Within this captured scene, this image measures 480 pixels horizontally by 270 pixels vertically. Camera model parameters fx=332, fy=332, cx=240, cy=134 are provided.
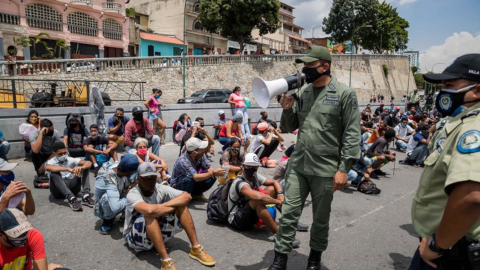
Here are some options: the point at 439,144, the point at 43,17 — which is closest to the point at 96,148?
the point at 439,144

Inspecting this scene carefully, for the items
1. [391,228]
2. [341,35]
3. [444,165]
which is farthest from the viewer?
[341,35]

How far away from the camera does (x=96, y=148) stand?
7.02 metres

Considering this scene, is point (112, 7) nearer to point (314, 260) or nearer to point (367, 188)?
point (367, 188)

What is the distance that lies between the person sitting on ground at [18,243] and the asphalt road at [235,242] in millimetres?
985

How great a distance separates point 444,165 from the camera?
69.7 inches

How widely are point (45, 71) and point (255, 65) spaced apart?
2162 cm

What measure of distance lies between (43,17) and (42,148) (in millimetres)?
26033

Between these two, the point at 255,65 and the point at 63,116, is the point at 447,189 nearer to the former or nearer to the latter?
the point at 63,116

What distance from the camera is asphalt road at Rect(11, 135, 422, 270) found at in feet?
12.5

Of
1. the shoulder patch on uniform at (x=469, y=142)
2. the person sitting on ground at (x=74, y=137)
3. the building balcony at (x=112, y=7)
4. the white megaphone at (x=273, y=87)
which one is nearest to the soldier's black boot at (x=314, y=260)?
the white megaphone at (x=273, y=87)

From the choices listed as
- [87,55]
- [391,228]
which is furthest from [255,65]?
[391,228]

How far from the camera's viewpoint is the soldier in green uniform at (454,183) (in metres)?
1.56

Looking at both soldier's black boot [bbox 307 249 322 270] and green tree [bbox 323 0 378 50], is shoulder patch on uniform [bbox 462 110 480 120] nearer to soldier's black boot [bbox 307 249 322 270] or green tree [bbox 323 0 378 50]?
soldier's black boot [bbox 307 249 322 270]

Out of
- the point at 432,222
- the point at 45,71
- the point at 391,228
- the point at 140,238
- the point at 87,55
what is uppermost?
the point at 87,55
